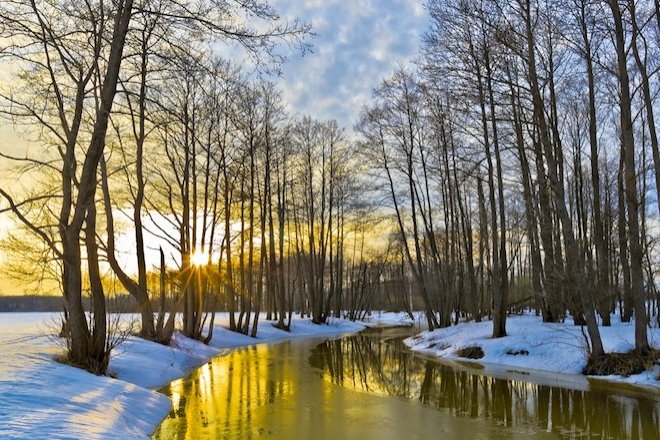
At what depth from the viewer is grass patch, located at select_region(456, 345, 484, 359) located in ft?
57.3

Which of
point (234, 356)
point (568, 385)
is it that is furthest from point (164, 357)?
point (568, 385)

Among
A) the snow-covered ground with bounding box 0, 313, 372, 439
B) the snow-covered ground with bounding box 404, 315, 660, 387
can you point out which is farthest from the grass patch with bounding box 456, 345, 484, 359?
the snow-covered ground with bounding box 0, 313, 372, 439

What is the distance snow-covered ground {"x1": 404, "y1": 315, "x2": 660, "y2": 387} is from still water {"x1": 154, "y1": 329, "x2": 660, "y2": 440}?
1.11 metres

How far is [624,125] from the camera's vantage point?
41.8ft

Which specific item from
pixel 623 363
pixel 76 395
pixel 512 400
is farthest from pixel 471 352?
pixel 76 395

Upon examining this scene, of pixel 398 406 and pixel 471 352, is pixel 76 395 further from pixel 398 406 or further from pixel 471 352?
pixel 471 352

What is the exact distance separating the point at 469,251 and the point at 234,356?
13438mm

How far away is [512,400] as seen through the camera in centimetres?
1041

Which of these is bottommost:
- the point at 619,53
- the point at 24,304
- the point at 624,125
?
the point at 24,304

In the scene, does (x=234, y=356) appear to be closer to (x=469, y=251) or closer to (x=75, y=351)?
(x=75, y=351)

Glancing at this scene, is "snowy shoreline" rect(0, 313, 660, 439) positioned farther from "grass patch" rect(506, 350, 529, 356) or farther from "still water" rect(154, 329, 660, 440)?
"still water" rect(154, 329, 660, 440)

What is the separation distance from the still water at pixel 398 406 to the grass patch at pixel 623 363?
76 cm

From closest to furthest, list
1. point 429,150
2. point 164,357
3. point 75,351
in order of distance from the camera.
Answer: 1. point 75,351
2. point 164,357
3. point 429,150

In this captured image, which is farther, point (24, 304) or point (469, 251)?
point (24, 304)
